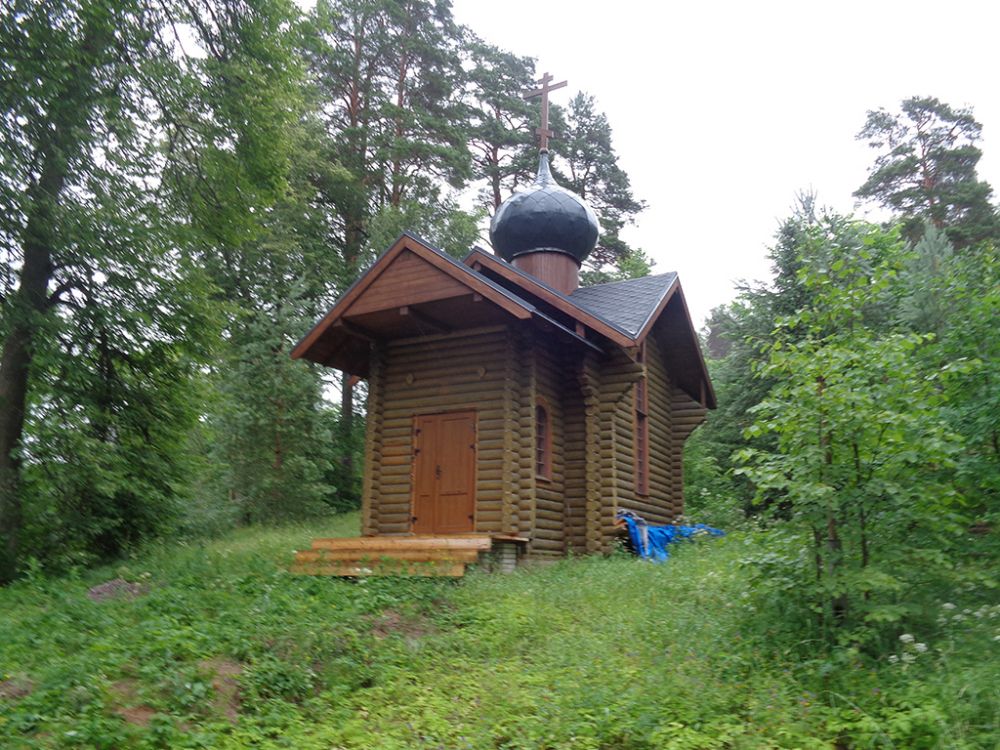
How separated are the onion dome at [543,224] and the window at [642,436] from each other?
10.3 ft

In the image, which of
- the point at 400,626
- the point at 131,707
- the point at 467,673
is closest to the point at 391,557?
the point at 400,626

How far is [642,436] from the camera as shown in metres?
15.8

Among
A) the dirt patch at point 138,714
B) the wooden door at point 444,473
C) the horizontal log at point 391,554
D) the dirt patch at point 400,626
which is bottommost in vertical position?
the dirt patch at point 138,714

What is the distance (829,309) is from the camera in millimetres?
6754

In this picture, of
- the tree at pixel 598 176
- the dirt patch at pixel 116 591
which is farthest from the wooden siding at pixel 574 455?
the tree at pixel 598 176

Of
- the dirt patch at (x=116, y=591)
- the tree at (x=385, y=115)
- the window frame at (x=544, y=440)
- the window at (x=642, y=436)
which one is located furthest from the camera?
the tree at (x=385, y=115)

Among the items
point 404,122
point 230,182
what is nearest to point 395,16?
point 404,122

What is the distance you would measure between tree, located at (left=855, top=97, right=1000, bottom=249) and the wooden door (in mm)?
18013

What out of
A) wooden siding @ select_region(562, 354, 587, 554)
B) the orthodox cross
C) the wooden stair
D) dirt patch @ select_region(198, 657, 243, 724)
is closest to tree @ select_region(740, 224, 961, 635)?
dirt patch @ select_region(198, 657, 243, 724)

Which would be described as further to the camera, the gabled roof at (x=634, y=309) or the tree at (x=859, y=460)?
the gabled roof at (x=634, y=309)

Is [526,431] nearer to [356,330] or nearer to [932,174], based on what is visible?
[356,330]

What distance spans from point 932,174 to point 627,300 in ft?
53.7

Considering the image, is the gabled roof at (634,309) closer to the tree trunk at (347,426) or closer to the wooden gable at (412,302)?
the wooden gable at (412,302)

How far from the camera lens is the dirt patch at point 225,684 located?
18.8ft
